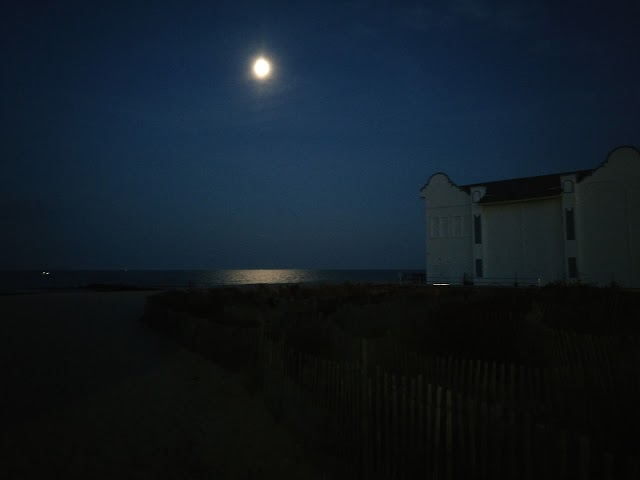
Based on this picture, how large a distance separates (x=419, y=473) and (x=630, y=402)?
2658 mm

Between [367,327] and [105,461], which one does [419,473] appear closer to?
[105,461]

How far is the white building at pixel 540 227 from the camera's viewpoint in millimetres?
24719

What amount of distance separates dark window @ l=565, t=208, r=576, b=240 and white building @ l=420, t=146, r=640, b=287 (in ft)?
0.09

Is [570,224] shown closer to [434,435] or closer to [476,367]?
[476,367]

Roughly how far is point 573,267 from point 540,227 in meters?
3.42

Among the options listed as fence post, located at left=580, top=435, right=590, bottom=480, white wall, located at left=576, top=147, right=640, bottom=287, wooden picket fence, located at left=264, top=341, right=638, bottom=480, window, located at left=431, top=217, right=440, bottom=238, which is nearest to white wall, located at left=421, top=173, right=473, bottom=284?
window, located at left=431, top=217, right=440, bottom=238

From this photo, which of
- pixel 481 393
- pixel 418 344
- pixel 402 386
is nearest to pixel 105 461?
pixel 402 386

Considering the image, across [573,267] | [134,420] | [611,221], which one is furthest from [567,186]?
[134,420]

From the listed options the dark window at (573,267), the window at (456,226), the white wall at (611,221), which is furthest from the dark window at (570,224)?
the window at (456,226)

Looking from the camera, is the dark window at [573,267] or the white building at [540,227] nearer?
the white building at [540,227]

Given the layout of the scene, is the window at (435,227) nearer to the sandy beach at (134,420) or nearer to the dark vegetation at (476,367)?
the dark vegetation at (476,367)

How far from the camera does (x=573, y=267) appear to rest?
86.6ft

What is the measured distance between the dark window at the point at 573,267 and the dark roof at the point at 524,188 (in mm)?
4294

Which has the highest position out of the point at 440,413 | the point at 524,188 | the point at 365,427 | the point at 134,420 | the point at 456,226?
the point at 524,188
